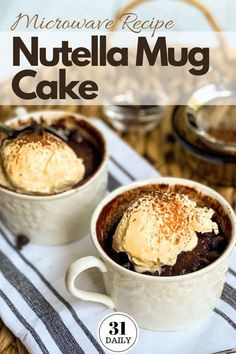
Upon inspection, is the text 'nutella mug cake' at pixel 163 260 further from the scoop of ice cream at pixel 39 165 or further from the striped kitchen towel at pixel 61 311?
the scoop of ice cream at pixel 39 165

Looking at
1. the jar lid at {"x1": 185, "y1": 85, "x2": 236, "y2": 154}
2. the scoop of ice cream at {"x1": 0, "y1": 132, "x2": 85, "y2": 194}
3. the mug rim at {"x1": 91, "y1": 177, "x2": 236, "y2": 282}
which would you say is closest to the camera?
the mug rim at {"x1": 91, "y1": 177, "x2": 236, "y2": 282}

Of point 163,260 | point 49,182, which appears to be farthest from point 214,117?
point 163,260

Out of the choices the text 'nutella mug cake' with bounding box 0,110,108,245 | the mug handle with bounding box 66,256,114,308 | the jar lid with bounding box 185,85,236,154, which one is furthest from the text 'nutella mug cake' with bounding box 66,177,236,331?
the jar lid with bounding box 185,85,236,154

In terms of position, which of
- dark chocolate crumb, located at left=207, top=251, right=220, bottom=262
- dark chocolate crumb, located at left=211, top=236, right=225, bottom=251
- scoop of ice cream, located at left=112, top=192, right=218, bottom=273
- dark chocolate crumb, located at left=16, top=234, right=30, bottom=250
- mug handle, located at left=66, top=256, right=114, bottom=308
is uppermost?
scoop of ice cream, located at left=112, top=192, right=218, bottom=273

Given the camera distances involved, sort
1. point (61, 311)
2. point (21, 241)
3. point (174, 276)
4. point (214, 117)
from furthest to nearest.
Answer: point (214, 117) < point (21, 241) < point (61, 311) < point (174, 276)

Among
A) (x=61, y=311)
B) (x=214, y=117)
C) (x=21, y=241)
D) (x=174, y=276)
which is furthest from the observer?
(x=214, y=117)

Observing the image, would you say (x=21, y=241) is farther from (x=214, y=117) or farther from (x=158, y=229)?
(x=214, y=117)

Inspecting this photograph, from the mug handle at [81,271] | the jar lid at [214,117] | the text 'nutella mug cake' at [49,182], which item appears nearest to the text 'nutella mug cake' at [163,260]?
the mug handle at [81,271]

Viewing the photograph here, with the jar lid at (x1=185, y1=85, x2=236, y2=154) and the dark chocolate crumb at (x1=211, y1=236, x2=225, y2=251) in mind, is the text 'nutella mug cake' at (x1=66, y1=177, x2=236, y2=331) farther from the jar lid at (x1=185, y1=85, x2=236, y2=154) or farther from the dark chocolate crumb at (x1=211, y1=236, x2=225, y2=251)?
the jar lid at (x1=185, y1=85, x2=236, y2=154)
